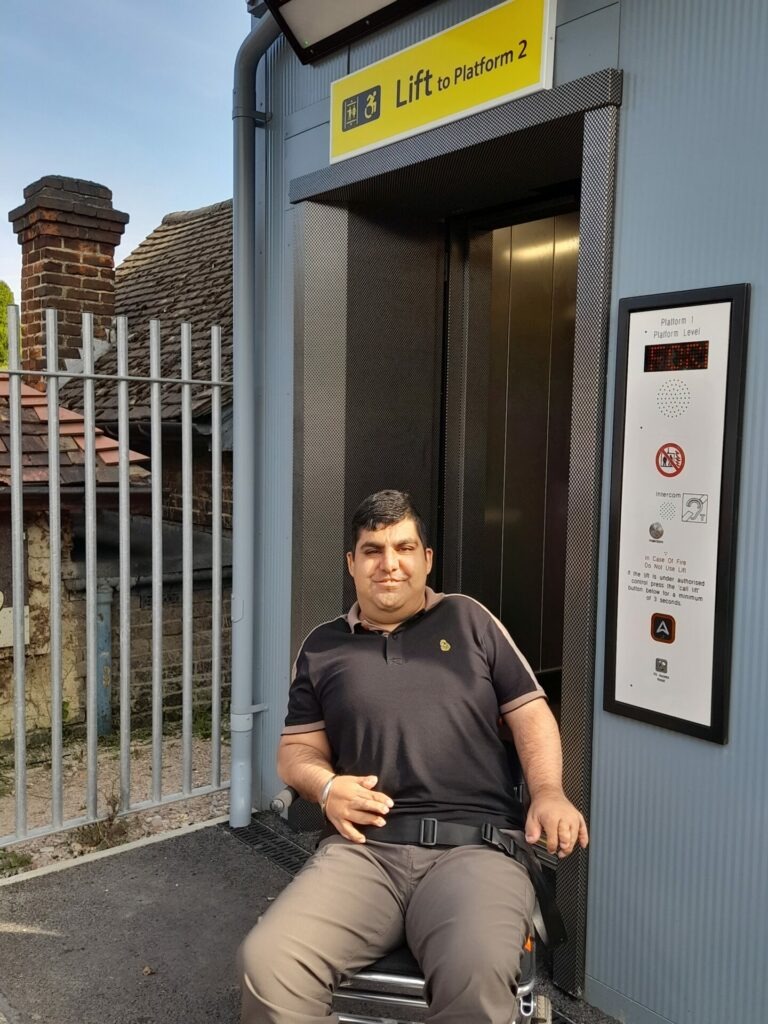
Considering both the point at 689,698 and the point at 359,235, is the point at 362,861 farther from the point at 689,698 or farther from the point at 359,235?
the point at 359,235

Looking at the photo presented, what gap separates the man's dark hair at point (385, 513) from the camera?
8.68 ft

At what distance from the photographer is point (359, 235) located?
3.93 meters

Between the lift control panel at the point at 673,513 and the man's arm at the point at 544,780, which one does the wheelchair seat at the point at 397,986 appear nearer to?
the man's arm at the point at 544,780

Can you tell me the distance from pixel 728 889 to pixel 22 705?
8.69ft

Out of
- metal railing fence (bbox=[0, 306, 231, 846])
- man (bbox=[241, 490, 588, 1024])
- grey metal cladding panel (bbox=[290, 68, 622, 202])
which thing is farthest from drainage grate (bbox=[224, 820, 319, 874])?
grey metal cladding panel (bbox=[290, 68, 622, 202])

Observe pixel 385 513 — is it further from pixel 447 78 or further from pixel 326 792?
pixel 447 78

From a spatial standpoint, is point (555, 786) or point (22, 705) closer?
point (555, 786)

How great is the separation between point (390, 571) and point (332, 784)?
1.91 ft

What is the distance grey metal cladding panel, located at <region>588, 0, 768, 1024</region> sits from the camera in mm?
2439

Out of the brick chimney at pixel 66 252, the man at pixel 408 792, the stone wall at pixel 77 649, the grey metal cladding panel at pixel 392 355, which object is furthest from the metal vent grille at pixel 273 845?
the brick chimney at pixel 66 252

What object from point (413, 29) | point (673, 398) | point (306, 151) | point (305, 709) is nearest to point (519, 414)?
point (306, 151)

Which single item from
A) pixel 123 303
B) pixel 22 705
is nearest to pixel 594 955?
pixel 22 705

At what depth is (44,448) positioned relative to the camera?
5.49 meters

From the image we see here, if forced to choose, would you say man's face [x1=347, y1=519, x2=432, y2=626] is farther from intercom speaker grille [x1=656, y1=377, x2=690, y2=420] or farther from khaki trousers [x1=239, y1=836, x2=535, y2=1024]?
intercom speaker grille [x1=656, y1=377, x2=690, y2=420]
